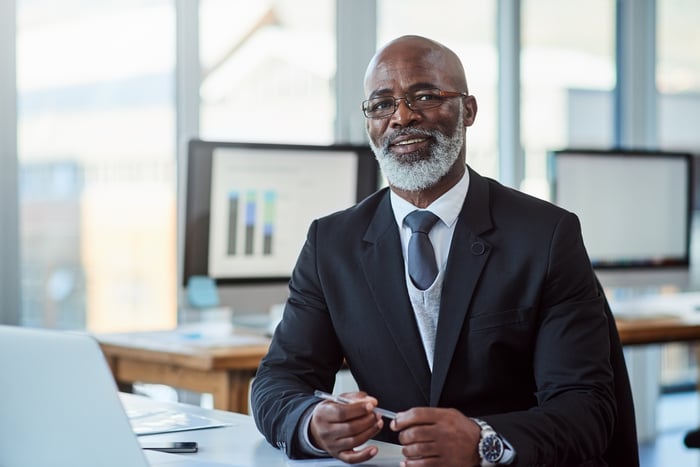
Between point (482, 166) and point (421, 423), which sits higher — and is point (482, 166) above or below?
above

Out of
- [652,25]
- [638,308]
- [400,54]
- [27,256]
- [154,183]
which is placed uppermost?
[652,25]

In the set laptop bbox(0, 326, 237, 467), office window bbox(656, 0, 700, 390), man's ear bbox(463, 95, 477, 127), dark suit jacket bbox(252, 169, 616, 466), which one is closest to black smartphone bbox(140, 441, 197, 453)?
dark suit jacket bbox(252, 169, 616, 466)

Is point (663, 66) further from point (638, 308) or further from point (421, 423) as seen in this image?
point (421, 423)

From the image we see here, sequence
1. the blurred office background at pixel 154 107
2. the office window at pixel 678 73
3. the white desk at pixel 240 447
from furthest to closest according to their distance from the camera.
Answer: the office window at pixel 678 73
the blurred office background at pixel 154 107
the white desk at pixel 240 447

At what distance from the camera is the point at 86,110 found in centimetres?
353

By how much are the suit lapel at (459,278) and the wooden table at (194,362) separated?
110 cm

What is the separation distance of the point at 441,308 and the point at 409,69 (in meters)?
0.46

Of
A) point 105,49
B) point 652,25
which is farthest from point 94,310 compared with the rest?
point 652,25

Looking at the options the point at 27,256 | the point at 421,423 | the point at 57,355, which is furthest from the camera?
the point at 27,256

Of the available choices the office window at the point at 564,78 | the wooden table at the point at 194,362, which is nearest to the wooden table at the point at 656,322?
the office window at the point at 564,78

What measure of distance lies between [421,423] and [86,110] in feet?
8.41

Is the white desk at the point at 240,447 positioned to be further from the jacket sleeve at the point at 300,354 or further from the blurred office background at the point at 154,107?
the blurred office background at the point at 154,107

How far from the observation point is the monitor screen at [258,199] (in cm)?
304

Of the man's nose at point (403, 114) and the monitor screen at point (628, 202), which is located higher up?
the man's nose at point (403, 114)
